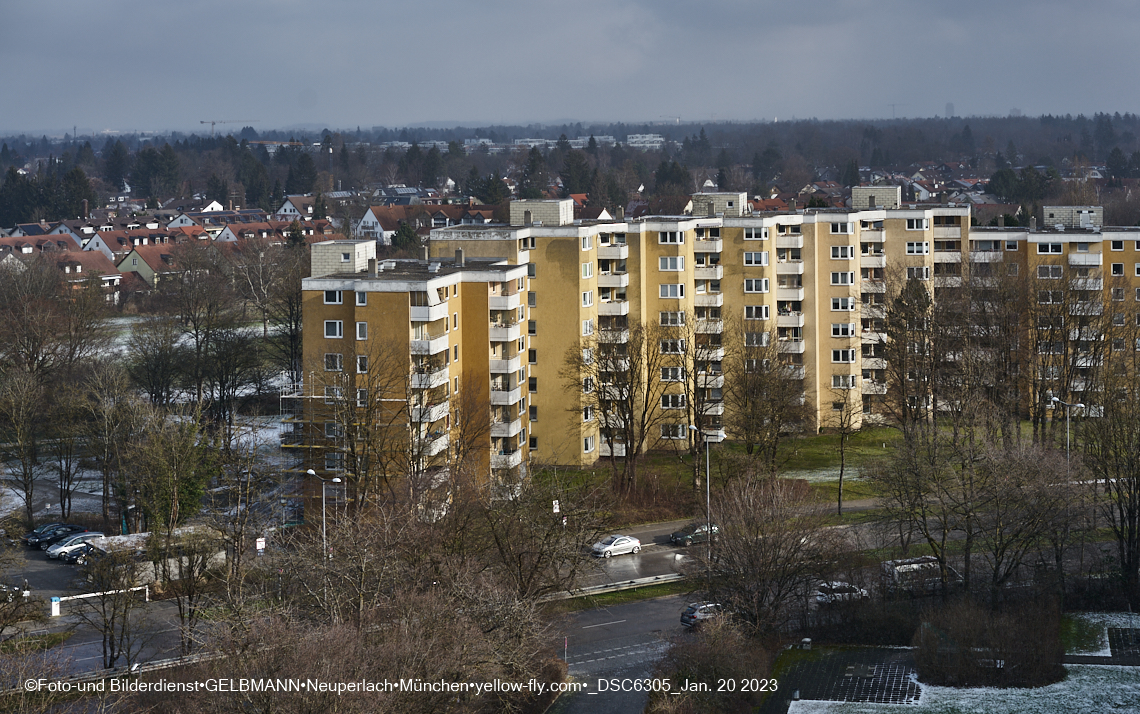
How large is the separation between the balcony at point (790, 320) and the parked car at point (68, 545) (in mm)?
27748

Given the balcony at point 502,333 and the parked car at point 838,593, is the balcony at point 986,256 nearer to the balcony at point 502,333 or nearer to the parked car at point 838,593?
the balcony at point 502,333

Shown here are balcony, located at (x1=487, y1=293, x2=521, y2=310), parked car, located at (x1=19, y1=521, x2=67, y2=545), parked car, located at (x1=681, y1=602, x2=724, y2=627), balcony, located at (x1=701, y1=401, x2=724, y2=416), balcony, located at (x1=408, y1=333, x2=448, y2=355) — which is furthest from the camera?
balcony, located at (x1=701, y1=401, x2=724, y2=416)

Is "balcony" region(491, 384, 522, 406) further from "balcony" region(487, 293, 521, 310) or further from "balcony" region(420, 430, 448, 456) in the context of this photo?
"balcony" region(420, 430, 448, 456)

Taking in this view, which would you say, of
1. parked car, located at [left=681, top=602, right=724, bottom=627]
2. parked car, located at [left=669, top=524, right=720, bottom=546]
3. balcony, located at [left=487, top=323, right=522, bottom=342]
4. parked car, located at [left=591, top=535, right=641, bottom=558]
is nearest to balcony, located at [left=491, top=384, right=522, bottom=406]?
balcony, located at [left=487, top=323, right=522, bottom=342]

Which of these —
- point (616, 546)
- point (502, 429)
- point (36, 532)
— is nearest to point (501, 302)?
point (502, 429)

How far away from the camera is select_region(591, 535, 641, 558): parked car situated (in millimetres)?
39188

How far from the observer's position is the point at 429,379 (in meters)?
39.6

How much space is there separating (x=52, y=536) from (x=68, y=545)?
1679 millimetres

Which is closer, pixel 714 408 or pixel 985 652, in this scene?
pixel 985 652

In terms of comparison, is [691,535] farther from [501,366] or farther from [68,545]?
[68,545]

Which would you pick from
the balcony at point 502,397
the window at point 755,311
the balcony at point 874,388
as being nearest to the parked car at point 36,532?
the balcony at point 502,397

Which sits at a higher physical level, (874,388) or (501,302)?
(501,302)

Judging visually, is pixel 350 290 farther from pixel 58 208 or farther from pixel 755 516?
pixel 58 208

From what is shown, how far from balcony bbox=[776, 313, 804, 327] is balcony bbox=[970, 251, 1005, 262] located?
313 inches
